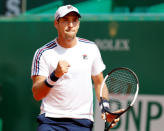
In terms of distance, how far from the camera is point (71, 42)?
3.88 meters

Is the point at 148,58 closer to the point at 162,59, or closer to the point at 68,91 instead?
the point at 162,59

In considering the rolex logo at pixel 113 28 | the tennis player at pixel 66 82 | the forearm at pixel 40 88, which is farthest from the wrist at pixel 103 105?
the rolex logo at pixel 113 28

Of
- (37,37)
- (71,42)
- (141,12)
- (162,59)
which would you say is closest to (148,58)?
(162,59)

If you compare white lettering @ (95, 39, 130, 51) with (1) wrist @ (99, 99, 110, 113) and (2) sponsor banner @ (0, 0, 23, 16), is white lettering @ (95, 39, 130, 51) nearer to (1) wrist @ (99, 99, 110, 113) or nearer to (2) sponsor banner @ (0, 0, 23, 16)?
(2) sponsor banner @ (0, 0, 23, 16)

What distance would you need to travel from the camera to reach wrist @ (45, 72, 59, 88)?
3543mm

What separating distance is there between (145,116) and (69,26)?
1917mm

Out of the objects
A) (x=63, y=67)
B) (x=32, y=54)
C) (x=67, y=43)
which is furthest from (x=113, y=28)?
(x=63, y=67)

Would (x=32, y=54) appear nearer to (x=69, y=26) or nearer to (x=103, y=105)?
(x=69, y=26)

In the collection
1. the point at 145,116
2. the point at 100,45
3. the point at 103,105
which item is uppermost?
the point at 100,45

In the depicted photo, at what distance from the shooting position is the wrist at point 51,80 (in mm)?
3543

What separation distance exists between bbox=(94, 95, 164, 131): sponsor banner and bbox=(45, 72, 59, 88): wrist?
6.29 feet

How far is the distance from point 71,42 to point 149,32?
162cm

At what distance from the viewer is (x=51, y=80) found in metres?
3.56

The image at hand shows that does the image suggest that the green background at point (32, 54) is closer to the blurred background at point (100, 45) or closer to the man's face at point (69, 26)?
the blurred background at point (100, 45)
